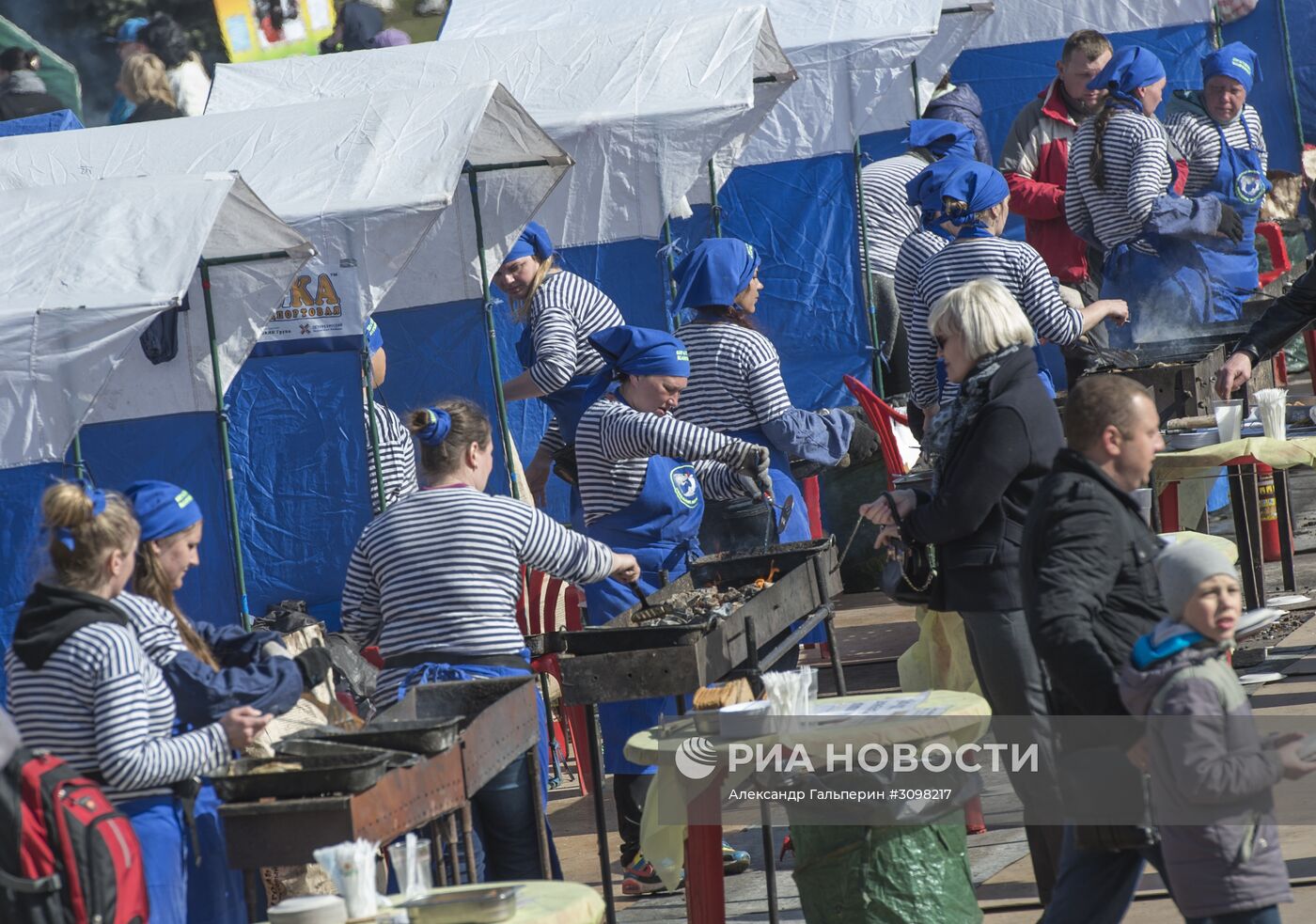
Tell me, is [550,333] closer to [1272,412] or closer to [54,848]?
[1272,412]

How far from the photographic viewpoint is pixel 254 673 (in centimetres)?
485

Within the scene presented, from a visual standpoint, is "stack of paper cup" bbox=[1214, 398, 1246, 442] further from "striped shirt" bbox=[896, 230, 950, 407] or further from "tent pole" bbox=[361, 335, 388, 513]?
"tent pole" bbox=[361, 335, 388, 513]

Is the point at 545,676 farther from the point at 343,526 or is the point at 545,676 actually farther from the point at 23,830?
the point at 23,830

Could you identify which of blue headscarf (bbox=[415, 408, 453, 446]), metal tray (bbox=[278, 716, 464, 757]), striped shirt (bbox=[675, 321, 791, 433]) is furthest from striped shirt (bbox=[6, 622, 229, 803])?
striped shirt (bbox=[675, 321, 791, 433])

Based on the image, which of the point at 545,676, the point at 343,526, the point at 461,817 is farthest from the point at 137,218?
the point at 461,817

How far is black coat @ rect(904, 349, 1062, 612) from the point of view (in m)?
5.11

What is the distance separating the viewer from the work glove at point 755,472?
6809 millimetres

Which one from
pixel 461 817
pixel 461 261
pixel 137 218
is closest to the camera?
pixel 461 817

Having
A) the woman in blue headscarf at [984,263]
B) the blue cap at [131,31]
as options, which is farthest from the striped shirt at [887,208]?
the blue cap at [131,31]

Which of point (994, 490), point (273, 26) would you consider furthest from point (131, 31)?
point (994, 490)

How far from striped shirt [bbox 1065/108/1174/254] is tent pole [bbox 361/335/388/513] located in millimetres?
3924

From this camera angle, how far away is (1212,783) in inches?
142

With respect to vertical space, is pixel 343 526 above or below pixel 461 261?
below

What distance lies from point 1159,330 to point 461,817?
229 inches
